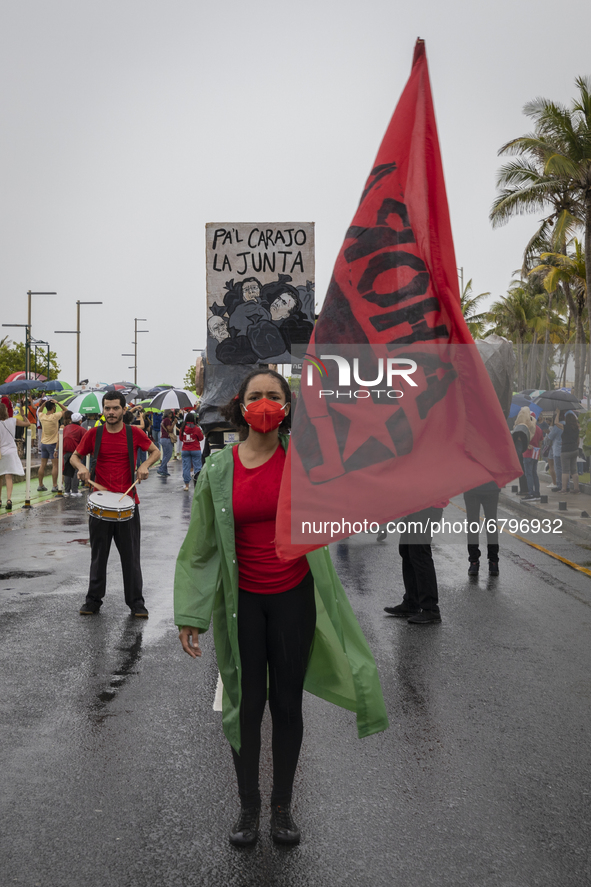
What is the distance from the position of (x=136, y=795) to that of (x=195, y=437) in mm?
16248

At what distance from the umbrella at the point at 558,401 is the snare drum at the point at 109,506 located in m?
12.6

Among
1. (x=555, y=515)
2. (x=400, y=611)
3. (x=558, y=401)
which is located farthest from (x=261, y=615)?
(x=558, y=401)

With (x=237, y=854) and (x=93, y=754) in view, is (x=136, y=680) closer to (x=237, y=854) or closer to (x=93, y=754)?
(x=93, y=754)

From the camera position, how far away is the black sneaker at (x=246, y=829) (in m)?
3.56

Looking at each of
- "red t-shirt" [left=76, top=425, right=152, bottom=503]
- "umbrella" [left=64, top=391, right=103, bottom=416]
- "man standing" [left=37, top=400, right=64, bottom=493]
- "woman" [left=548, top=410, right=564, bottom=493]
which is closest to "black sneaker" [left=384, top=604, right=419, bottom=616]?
"red t-shirt" [left=76, top=425, right=152, bottom=503]

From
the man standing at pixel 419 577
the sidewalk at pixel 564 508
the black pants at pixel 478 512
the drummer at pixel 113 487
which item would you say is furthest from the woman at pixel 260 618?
the sidewalk at pixel 564 508

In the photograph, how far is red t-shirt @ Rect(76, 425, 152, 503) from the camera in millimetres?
7883

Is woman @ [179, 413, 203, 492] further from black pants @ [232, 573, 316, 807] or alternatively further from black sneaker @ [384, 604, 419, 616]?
black pants @ [232, 573, 316, 807]

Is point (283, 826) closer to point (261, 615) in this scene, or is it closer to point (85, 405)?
point (261, 615)

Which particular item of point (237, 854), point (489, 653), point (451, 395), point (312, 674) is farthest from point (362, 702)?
point (489, 653)

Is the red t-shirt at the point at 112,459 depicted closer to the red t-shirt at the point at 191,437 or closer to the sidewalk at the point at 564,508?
the sidewalk at the point at 564,508

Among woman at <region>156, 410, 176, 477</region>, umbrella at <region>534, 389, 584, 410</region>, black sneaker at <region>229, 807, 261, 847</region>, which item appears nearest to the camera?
black sneaker at <region>229, 807, 261, 847</region>

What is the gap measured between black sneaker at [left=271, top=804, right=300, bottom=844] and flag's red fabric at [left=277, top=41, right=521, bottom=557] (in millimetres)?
1116

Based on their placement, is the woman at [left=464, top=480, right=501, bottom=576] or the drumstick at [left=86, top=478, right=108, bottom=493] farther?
the woman at [left=464, top=480, right=501, bottom=576]
